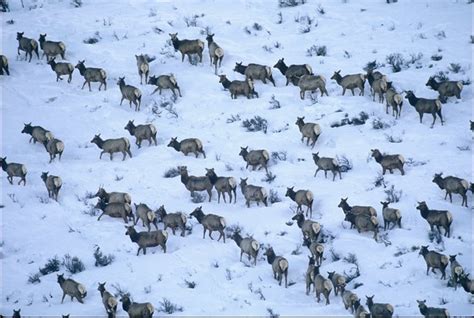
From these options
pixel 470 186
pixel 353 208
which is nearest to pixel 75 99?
pixel 353 208

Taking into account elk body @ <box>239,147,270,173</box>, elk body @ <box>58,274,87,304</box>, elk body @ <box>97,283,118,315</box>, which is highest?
elk body @ <box>239,147,270,173</box>

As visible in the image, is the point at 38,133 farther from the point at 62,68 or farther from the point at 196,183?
the point at 196,183

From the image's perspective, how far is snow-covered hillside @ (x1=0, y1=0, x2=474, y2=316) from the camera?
1633cm

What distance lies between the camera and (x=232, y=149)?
22.4 metres

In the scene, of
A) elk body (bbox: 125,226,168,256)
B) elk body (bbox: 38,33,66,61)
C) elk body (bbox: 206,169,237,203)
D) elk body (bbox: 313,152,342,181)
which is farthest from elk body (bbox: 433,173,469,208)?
elk body (bbox: 38,33,66,61)

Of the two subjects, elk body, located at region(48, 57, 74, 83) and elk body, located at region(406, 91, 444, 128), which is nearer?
elk body, located at region(406, 91, 444, 128)

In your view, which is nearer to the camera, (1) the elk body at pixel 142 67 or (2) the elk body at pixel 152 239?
(2) the elk body at pixel 152 239

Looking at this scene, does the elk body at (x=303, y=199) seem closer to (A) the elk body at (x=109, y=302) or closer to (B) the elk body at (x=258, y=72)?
(A) the elk body at (x=109, y=302)

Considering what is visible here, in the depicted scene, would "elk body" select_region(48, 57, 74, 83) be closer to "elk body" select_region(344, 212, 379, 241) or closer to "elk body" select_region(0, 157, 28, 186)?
"elk body" select_region(0, 157, 28, 186)

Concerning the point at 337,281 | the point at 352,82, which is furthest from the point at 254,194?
the point at 352,82

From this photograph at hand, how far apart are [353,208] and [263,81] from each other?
884 centimetres

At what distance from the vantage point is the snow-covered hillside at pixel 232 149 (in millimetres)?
16328

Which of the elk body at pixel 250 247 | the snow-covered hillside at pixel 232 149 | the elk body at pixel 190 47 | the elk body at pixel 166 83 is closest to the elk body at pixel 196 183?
the snow-covered hillside at pixel 232 149

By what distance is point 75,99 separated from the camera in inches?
1045
